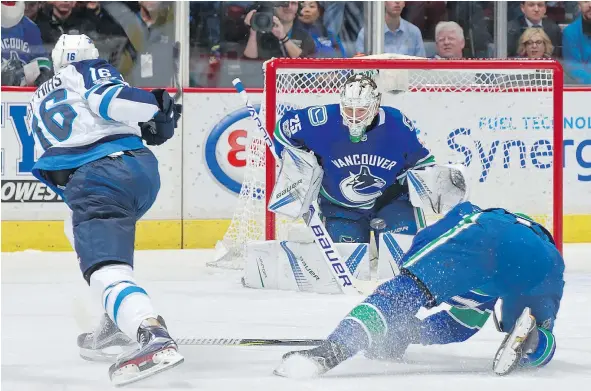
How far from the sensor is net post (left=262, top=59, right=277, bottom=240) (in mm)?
5035

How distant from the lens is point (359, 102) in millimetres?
4449

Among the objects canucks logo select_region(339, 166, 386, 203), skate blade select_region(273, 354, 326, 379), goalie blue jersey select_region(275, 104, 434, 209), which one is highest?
goalie blue jersey select_region(275, 104, 434, 209)

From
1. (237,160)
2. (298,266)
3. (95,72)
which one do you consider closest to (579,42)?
(237,160)

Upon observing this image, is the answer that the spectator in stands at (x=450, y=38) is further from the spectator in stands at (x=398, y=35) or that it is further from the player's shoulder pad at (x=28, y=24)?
the player's shoulder pad at (x=28, y=24)

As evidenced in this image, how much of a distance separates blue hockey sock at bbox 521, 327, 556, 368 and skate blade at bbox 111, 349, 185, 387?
79 cm

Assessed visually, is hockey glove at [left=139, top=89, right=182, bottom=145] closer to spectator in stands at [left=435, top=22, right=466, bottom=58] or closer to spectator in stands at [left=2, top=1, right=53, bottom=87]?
spectator in stands at [left=2, top=1, right=53, bottom=87]

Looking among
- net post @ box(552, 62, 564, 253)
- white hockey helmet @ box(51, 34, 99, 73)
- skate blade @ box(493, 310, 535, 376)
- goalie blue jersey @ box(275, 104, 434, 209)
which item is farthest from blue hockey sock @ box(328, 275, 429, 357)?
net post @ box(552, 62, 564, 253)

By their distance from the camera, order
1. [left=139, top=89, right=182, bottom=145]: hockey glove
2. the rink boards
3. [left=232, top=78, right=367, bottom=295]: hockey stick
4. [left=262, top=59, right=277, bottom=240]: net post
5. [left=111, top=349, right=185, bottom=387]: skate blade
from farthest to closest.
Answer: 1. the rink boards
2. [left=262, top=59, right=277, bottom=240]: net post
3. [left=232, top=78, right=367, bottom=295]: hockey stick
4. [left=139, top=89, right=182, bottom=145]: hockey glove
5. [left=111, top=349, right=185, bottom=387]: skate blade

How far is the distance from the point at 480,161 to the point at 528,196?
0.86 ft

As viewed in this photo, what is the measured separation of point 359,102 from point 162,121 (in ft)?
4.61

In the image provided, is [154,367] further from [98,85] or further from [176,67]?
[176,67]

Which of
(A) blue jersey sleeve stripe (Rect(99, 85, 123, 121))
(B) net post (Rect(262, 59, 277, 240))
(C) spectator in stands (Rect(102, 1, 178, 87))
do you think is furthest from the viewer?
(C) spectator in stands (Rect(102, 1, 178, 87))

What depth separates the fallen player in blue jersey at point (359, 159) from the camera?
4629mm

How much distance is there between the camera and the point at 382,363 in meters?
2.90
